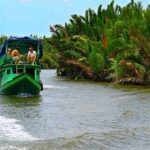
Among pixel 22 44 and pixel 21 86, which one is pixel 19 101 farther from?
pixel 22 44

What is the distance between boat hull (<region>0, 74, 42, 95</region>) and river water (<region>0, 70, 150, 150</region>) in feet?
3.97

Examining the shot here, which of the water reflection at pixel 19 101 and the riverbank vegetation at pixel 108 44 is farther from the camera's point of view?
the riverbank vegetation at pixel 108 44

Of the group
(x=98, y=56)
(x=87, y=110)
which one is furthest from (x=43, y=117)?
(x=98, y=56)

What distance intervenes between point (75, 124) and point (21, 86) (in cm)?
1011

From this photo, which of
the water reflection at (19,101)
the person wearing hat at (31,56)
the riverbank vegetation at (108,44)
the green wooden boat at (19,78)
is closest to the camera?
the water reflection at (19,101)

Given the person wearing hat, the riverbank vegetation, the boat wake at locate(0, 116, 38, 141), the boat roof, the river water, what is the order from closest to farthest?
the river water → the boat wake at locate(0, 116, 38, 141) → the person wearing hat → the boat roof → the riverbank vegetation

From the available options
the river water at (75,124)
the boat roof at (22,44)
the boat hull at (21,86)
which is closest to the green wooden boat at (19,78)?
the boat hull at (21,86)

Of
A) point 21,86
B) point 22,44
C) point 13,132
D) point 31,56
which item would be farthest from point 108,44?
point 13,132

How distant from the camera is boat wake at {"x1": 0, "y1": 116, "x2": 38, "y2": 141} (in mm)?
12664

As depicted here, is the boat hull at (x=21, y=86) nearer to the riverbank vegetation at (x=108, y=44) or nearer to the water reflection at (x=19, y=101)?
the water reflection at (x=19, y=101)

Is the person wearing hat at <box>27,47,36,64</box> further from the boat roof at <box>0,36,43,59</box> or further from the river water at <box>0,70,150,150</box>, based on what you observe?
the river water at <box>0,70,150,150</box>

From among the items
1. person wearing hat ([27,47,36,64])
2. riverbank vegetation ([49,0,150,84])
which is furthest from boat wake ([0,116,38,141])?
riverbank vegetation ([49,0,150,84])

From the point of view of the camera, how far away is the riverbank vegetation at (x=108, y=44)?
33688mm

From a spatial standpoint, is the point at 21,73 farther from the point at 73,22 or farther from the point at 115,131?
the point at 73,22
